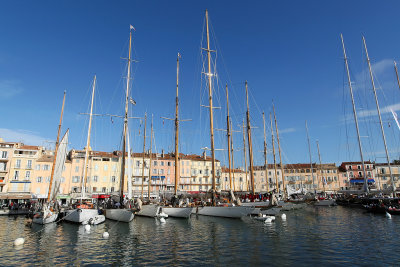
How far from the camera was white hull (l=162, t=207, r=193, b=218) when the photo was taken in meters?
33.7

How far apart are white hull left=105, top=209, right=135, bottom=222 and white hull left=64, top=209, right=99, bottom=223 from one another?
6.65 ft

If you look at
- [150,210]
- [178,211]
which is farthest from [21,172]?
[178,211]

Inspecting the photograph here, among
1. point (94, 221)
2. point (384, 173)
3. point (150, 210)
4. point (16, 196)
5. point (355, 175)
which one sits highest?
point (384, 173)

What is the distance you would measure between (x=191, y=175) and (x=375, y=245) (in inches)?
2541

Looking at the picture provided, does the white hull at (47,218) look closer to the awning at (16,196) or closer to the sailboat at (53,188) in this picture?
the sailboat at (53,188)

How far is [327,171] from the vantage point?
93125 mm

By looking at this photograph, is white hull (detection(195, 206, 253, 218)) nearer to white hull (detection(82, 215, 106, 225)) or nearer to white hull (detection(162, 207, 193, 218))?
white hull (detection(162, 207, 193, 218))

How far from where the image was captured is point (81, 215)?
2986 centimetres

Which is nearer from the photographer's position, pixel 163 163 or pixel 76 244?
pixel 76 244

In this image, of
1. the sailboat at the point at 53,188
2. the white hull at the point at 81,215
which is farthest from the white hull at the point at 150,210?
the sailboat at the point at 53,188

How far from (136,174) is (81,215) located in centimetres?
4329

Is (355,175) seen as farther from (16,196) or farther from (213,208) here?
(16,196)

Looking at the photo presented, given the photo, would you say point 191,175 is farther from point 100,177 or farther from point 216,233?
point 216,233

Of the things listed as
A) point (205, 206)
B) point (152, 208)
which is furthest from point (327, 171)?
point (152, 208)
